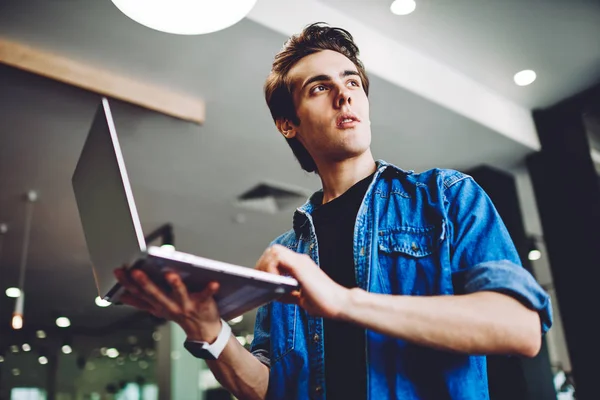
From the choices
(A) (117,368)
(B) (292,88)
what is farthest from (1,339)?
(B) (292,88)

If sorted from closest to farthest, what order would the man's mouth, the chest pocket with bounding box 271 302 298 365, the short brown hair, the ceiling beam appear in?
1. the chest pocket with bounding box 271 302 298 365
2. the man's mouth
3. the short brown hair
4. the ceiling beam

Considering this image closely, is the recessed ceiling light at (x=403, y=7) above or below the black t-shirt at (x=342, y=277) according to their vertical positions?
above

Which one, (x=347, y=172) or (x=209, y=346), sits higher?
(x=347, y=172)

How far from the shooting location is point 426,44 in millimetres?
Answer: 3578

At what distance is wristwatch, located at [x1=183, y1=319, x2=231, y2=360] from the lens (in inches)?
34.4

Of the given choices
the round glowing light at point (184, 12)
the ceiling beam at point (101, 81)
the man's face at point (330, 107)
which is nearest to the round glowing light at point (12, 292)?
the ceiling beam at point (101, 81)

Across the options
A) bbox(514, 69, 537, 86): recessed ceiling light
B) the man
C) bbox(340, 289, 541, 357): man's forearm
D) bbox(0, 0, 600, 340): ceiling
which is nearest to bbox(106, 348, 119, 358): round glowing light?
bbox(0, 0, 600, 340): ceiling

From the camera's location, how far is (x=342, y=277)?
110cm

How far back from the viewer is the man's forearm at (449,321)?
771mm

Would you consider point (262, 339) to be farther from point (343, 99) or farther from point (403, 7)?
point (403, 7)

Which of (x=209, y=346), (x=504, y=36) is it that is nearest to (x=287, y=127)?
(x=209, y=346)

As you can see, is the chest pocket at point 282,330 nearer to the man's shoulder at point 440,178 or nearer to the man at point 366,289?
the man at point 366,289

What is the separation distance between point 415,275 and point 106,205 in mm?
600

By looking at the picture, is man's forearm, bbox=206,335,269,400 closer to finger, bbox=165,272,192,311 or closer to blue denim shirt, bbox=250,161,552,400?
blue denim shirt, bbox=250,161,552,400
